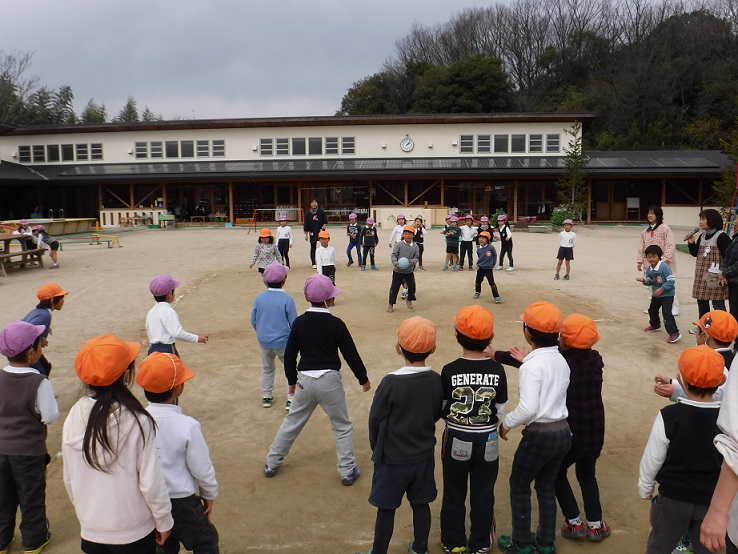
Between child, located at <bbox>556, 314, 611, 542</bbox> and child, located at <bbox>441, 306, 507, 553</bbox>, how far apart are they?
0.52 metres

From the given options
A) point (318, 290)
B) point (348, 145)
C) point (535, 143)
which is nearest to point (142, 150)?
point (348, 145)

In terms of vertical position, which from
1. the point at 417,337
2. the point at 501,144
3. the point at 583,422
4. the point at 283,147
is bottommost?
the point at 583,422

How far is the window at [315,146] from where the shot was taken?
34.2 meters

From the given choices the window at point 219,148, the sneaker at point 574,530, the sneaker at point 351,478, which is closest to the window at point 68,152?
the window at point 219,148

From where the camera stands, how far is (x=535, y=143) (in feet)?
109

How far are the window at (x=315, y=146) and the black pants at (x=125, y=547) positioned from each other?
32.7 meters

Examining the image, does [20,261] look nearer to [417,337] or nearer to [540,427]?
[417,337]

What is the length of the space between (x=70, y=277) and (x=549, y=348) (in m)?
13.8

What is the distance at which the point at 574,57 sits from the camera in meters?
57.0

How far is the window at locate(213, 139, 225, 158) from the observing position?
34.5 metres

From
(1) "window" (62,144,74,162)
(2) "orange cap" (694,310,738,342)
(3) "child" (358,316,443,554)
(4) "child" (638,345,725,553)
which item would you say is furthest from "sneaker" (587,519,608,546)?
(1) "window" (62,144,74,162)

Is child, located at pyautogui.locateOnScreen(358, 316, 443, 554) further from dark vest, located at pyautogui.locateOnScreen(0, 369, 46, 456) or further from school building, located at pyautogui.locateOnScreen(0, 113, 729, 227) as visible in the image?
school building, located at pyautogui.locateOnScreen(0, 113, 729, 227)

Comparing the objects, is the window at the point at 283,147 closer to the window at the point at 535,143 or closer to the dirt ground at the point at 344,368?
the window at the point at 535,143

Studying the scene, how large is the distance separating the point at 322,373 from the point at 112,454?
202 cm
